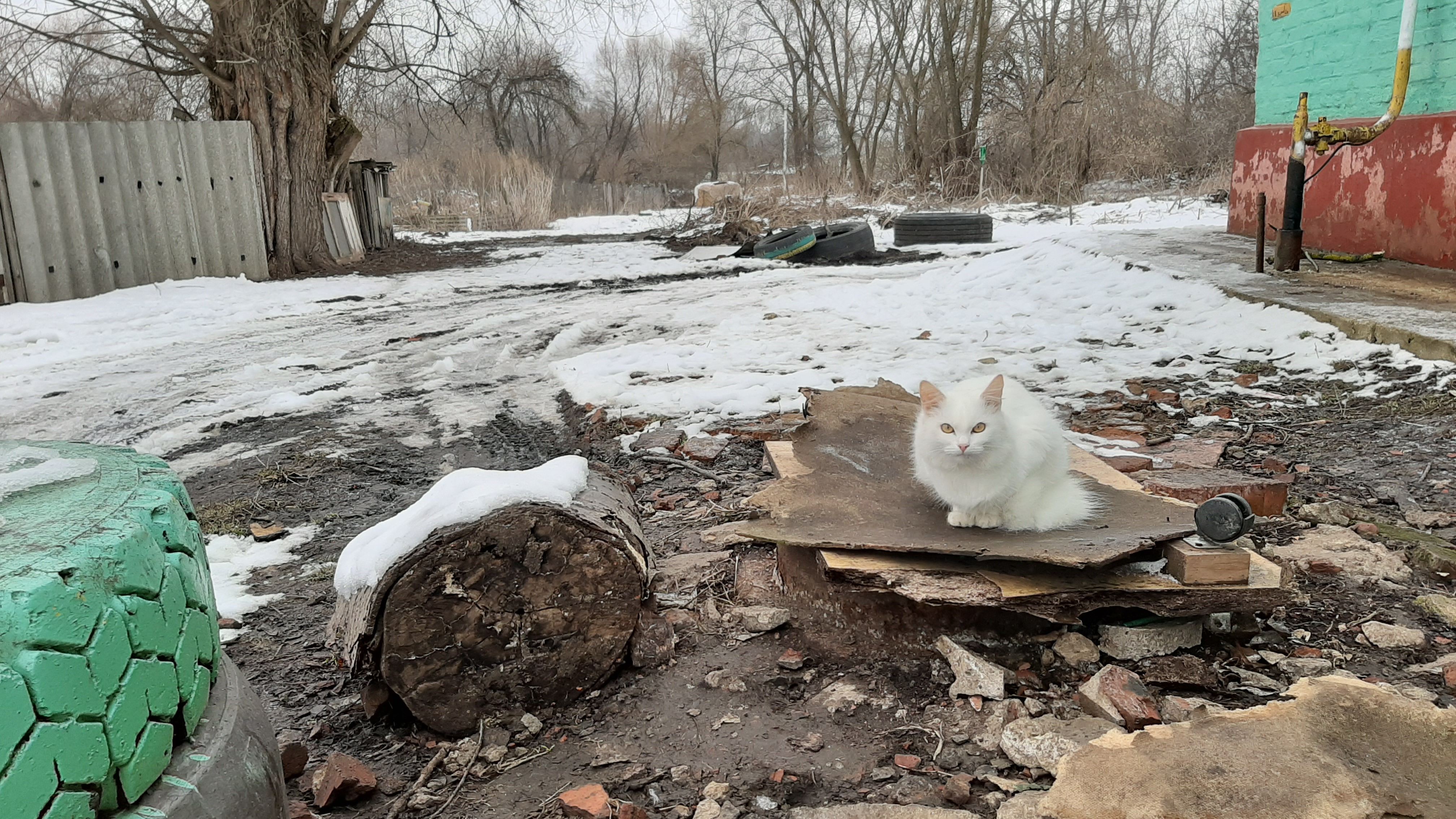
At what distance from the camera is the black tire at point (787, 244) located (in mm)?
13539

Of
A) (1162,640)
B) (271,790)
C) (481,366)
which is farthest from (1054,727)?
(481,366)

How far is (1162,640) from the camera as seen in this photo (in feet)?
8.79

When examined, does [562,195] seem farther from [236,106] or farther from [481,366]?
[481,366]

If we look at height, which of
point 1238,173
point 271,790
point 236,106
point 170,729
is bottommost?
point 271,790

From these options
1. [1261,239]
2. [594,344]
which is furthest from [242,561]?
[1261,239]

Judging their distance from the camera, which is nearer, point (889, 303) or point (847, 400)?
point (847, 400)

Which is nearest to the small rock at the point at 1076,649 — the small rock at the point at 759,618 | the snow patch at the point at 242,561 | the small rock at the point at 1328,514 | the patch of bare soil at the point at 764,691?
the patch of bare soil at the point at 764,691

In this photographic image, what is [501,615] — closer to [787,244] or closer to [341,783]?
[341,783]

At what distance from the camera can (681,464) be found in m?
4.82

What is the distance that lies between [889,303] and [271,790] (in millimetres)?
8000

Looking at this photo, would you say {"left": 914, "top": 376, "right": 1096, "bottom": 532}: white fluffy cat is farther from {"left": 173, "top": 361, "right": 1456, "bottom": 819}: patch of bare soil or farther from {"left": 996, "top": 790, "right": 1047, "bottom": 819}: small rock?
{"left": 996, "top": 790, "right": 1047, "bottom": 819}: small rock

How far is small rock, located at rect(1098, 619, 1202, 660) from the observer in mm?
2674

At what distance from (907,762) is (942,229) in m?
12.9

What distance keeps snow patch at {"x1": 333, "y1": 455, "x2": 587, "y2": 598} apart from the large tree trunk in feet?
35.6
